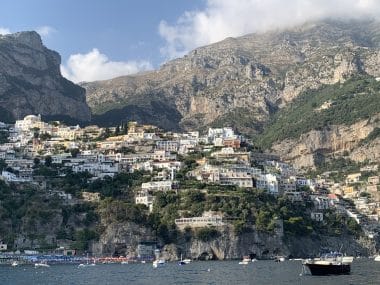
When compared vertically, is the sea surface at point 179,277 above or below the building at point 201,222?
below

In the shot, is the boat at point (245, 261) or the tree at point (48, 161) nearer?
the boat at point (245, 261)

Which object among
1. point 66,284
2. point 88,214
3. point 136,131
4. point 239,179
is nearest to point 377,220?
point 239,179

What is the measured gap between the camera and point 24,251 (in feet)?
403

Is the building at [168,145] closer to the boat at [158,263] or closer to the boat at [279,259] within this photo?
the boat at [279,259]

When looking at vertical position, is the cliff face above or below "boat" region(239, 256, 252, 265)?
above

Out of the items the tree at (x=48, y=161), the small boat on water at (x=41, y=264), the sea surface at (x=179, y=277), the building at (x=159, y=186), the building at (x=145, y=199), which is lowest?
the sea surface at (x=179, y=277)

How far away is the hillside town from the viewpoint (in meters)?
146

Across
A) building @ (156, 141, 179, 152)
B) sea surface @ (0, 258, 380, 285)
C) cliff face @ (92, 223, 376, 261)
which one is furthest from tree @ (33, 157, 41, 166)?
sea surface @ (0, 258, 380, 285)

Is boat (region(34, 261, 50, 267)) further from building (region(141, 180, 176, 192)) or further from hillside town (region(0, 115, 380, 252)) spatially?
building (region(141, 180, 176, 192))

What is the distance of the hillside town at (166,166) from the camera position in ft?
479

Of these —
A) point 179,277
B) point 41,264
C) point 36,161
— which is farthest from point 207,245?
point 36,161

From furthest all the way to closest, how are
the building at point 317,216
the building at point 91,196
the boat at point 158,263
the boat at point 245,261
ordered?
1. the building at point 317,216
2. the building at point 91,196
3. the boat at point 245,261
4. the boat at point 158,263

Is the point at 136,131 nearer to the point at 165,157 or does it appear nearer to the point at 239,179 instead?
the point at 165,157

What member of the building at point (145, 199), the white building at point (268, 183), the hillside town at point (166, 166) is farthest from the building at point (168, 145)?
the building at point (145, 199)
